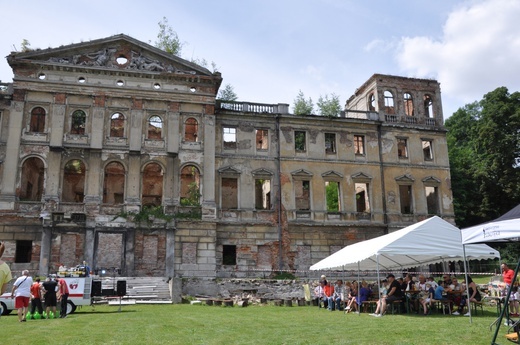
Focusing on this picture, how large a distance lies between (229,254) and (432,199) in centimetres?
1599

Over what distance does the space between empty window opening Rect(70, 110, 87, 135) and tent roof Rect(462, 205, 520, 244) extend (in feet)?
81.6

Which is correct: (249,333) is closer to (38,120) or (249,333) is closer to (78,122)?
(38,120)

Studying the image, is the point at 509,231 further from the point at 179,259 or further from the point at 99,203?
the point at 99,203

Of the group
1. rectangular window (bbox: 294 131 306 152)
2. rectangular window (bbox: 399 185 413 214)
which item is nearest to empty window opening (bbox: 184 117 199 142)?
rectangular window (bbox: 294 131 306 152)

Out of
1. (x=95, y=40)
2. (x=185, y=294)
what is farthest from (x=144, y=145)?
(x=185, y=294)

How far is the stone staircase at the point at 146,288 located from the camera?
2397 centimetres

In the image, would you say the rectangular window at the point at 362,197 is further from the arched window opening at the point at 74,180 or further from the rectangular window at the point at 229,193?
the arched window opening at the point at 74,180

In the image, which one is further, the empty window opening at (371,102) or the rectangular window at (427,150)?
the empty window opening at (371,102)

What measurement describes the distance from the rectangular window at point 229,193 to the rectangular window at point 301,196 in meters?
4.14

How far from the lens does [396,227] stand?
3344 cm

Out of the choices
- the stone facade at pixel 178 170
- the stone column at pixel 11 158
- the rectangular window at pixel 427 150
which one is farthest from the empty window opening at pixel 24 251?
the rectangular window at pixel 427 150

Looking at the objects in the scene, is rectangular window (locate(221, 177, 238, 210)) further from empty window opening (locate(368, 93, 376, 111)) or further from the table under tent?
the table under tent

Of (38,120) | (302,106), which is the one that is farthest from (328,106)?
(38,120)

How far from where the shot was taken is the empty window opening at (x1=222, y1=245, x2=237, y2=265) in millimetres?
30547
